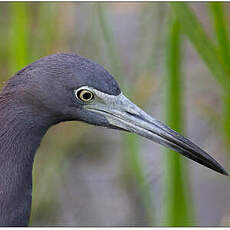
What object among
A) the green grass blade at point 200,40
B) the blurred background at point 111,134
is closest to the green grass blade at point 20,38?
the blurred background at point 111,134

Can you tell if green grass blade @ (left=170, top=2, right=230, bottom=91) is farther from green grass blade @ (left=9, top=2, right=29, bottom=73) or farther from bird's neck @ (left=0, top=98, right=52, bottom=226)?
green grass blade @ (left=9, top=2, right=29, bottom=73)

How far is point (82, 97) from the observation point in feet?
6.10

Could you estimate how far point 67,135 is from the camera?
3.33 meters

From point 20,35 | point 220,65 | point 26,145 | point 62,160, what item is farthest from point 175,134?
point 62,160

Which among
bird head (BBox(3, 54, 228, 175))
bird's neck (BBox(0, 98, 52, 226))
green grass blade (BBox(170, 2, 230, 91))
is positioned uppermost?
green grass blade (BBox(170, 2, 230, 91))


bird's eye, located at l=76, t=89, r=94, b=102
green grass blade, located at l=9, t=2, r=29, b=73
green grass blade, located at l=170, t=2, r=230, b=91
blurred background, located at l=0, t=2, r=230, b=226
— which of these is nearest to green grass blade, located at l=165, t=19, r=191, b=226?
green grass blade, located at l=170, t=2, r=230, b=91

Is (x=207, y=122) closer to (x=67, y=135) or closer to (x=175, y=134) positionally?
(x=67, y=135)

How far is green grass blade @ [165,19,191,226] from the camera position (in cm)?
201

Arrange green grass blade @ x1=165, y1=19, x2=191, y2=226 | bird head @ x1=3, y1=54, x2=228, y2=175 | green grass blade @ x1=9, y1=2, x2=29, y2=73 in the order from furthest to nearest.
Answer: green grass blade @ x1=9, y1=2, x2=29, y2=73 → green grass blade @ x1=165, y1=19, x2=191, y2=226 → bird head @ x1=3, y1=54, x2=228, y2=175

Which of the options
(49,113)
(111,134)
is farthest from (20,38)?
(111,134)

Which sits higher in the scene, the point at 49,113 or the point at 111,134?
the point at 111,134

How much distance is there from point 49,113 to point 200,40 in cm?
44

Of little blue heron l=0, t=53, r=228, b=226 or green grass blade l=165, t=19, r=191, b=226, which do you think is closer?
little blue heron l=0, t=53, r=228, b=226

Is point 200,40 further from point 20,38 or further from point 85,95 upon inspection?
point 20,38
